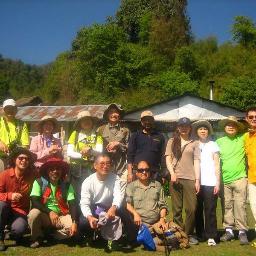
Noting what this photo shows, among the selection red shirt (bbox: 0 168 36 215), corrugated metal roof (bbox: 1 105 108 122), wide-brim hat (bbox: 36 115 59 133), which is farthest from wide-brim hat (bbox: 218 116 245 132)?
corrugated metal roof (bbox: 1 105 108 122)

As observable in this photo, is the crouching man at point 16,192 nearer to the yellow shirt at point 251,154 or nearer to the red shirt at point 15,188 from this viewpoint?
the red shirt at point 15,188

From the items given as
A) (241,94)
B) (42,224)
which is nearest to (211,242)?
(42,224)

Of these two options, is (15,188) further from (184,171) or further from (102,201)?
(184,171)

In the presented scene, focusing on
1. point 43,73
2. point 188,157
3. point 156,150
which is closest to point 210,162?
point 188,157

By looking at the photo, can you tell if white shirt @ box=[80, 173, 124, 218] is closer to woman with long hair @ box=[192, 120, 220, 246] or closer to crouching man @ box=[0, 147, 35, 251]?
crouching man @ box=[0, 147, 35, 251]

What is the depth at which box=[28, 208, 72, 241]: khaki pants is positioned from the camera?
6020mm

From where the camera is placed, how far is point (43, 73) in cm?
10369

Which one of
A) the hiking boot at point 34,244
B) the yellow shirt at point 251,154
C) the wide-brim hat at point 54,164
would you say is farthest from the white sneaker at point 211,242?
the hiking boot at point 34,244

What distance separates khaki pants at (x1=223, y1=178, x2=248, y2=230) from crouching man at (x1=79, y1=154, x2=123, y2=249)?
1848mm

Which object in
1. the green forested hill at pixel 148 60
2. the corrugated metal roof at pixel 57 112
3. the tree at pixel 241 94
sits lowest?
the corrugated metal roof at pixel 57 112

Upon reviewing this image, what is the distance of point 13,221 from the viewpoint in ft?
20.2

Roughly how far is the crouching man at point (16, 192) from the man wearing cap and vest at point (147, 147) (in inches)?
64.8

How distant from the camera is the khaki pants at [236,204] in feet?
21.7

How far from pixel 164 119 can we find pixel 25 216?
451 inches
